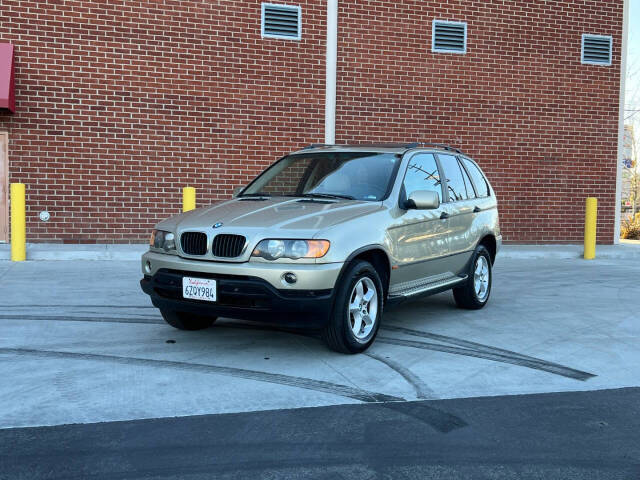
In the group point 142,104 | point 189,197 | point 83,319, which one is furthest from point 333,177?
point 142,104

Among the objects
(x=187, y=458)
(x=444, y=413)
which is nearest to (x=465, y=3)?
(x=444, y=413)

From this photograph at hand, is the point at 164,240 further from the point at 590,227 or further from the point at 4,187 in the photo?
the point at 590,227

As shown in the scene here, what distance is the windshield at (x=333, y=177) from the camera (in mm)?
6781

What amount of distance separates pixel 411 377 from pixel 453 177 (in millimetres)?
3108

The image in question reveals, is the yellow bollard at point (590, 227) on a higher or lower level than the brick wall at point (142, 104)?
lower

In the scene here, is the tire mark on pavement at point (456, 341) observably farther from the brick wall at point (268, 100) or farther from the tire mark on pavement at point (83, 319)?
the brick wall at point (268, 100)

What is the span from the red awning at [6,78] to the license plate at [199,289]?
27.8ft

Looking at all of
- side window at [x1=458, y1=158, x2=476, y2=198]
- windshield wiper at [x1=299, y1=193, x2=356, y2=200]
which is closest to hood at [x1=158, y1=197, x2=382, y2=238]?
windshield wiper at [x1=299, y1=193, x2=356, y2=200]

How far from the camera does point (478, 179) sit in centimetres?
869

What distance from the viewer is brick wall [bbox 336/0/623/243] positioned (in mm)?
15516

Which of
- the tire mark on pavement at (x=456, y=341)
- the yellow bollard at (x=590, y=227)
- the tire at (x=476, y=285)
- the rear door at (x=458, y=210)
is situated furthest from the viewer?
the yellow bollard at (x=590, y=227)

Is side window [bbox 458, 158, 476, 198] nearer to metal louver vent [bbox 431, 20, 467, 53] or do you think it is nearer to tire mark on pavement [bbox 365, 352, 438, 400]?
tire mark on pavement [bbox 365, 352, 438, 400]

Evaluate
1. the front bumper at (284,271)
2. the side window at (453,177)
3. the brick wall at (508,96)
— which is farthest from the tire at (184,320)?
the brick wall at (508,96)

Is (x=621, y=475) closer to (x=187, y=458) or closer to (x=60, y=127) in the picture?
(x=187, y=458)
